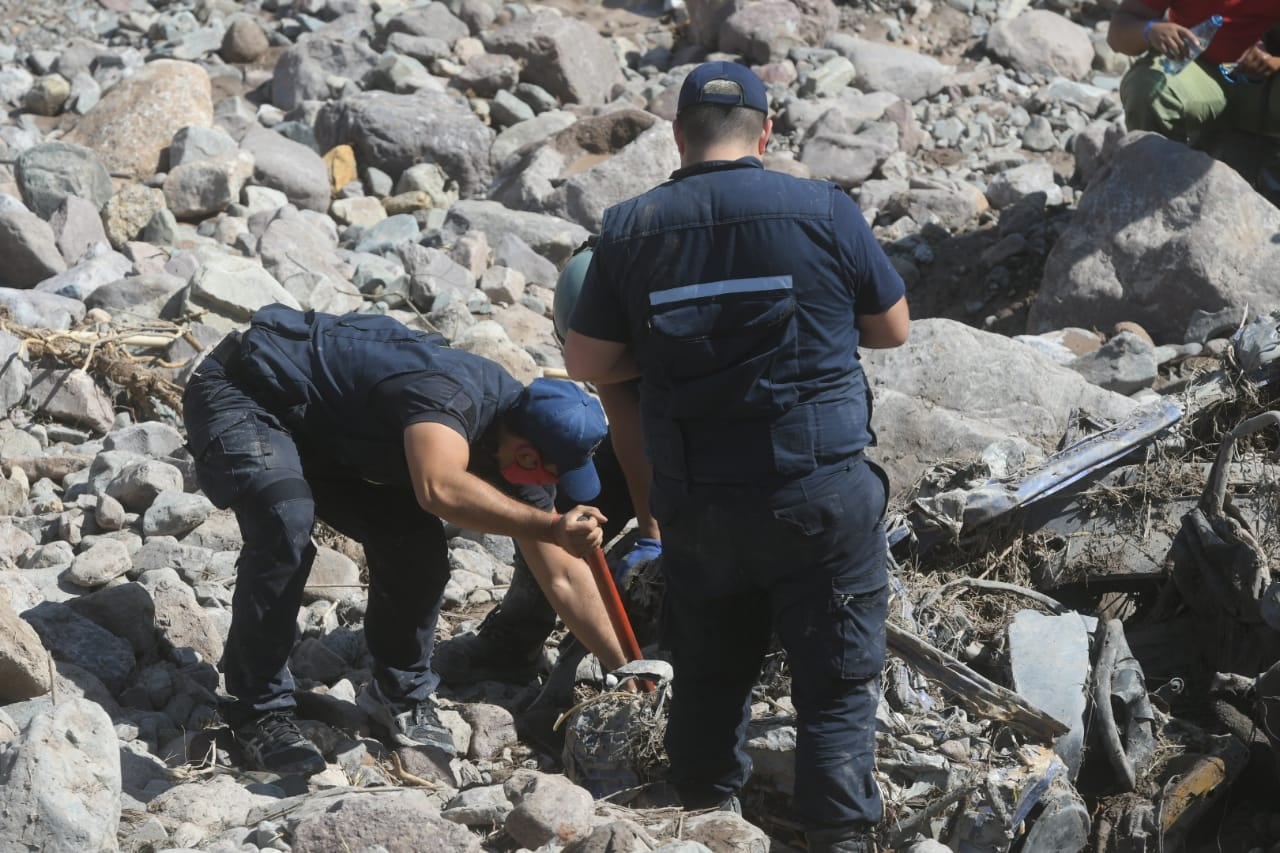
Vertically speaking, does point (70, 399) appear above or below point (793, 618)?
below

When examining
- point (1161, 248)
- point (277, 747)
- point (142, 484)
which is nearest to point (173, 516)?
point (142, 484)

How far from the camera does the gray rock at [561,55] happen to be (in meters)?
10.8

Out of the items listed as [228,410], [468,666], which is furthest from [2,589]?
[468,666]

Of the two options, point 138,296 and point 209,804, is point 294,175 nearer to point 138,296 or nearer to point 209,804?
point 138,296

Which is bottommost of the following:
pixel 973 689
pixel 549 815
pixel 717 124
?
pixel 973 689

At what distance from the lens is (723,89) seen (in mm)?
3047

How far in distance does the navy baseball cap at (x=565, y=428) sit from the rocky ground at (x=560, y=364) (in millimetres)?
646

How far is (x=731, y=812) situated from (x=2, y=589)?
2.17 meters

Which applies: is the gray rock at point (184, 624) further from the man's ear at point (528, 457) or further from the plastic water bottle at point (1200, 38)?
the plastic water bottle at point (1200, 38)

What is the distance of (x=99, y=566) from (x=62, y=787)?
195 cm

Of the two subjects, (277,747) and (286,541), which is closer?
(286,541)

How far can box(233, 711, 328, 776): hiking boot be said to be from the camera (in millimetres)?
3744

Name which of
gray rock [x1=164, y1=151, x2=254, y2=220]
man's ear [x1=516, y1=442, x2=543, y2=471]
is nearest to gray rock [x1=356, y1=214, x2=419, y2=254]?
gray rock [x1=164, y1=151, x2=254, y2=220]

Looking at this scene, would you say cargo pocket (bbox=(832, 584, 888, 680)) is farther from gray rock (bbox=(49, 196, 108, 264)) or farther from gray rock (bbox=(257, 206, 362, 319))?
gray rock (bbox=(49, 196, 108, 264))
